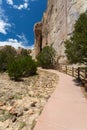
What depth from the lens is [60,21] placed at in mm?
56312

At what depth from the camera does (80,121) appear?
10.9 m

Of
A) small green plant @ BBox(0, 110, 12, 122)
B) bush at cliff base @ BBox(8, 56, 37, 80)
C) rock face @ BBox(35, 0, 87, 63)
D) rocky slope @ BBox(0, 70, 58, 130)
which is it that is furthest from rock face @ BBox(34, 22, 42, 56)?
small green plant @ BBox(0, 110, 12, 122)

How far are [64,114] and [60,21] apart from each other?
4608cm

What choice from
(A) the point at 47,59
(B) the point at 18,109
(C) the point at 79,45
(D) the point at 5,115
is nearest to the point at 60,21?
(A) the point at 47,59

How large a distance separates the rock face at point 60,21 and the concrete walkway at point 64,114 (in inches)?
1121

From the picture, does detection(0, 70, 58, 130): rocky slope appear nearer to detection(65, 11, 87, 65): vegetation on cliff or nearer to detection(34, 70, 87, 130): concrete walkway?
detection(34, 70, 87, 130): concrete walkway

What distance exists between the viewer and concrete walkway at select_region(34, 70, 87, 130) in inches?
403

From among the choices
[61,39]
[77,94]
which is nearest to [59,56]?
[61,39]

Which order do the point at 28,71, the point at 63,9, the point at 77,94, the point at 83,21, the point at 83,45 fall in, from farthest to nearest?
the point at 63,9 < the point at 28,71 < the point at 83,21 < the point at 83,45 < the point at 77,94

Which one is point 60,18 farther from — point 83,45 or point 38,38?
point 83,45

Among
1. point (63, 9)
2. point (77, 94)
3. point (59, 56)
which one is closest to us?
point (77, 94)

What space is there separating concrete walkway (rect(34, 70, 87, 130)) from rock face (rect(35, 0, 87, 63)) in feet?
93.4

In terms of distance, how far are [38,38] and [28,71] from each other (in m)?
47.3

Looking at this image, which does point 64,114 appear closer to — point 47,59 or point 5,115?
point 5,115
